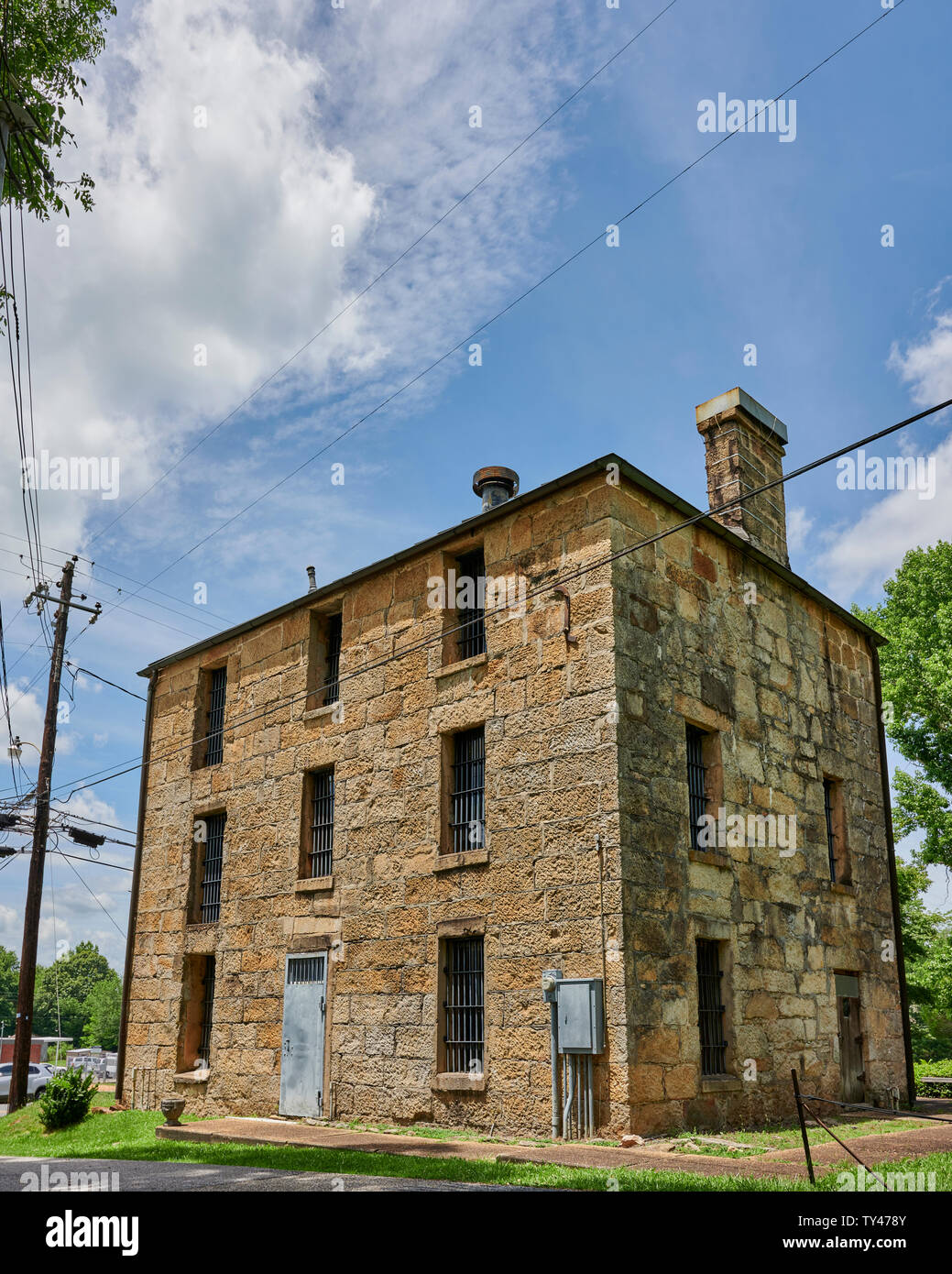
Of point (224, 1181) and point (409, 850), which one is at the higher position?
point (409, 850)

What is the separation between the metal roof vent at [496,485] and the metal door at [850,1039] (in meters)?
8.23

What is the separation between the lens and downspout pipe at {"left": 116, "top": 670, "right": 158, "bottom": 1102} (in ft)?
57.7

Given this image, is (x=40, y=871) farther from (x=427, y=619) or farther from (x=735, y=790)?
(x=735, y=790)

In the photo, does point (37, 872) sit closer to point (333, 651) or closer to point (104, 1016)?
point (333, 651)

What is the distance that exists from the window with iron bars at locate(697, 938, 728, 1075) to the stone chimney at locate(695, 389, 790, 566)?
606cm

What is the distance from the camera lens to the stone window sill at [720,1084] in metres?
11.3

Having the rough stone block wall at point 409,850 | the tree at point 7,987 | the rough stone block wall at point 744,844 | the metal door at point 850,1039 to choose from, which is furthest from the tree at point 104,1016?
the rough stone block wall at point 744,844

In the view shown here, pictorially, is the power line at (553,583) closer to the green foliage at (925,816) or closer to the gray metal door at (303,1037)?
the gray metal door at (303,1037)

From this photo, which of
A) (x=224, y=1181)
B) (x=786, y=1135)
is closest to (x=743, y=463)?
(x=786, y=1135)

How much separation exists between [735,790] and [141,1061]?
10.7m

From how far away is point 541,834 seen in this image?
11633mm

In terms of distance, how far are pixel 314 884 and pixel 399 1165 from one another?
5.75 meters

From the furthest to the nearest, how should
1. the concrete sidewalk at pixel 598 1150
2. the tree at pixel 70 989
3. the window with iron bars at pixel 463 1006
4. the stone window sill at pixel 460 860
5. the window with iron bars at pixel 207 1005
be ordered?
the tree at pixel 70 989 < the window with iron bars at pixel 207 1005 < the stone window sill at pixel 460 860 < the window with iron bars at pixel 463 1006 < the concrete sidewalk at pixel 598 1150
